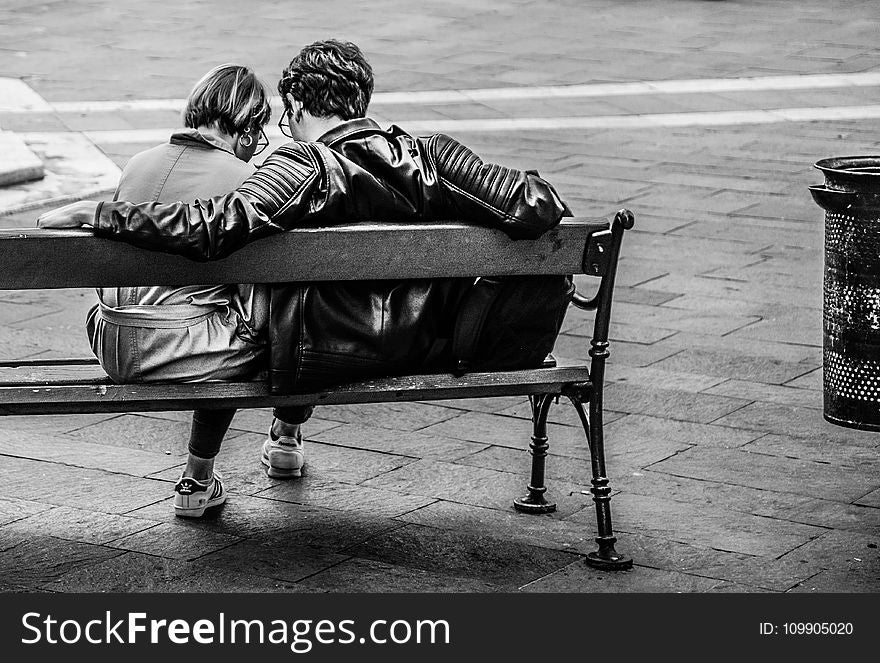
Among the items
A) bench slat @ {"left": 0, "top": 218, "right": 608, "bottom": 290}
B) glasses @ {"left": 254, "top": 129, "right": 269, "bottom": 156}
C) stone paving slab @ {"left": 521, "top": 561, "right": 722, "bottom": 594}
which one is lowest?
stone paving slab @ {"left": 521, "top": 561, "right": 722, "bottom": 594}

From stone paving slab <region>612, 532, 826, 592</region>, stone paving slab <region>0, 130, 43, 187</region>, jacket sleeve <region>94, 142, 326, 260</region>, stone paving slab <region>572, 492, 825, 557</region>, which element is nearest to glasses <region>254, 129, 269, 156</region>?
jacket sleeve <region>94, 142, 326, 260</region>

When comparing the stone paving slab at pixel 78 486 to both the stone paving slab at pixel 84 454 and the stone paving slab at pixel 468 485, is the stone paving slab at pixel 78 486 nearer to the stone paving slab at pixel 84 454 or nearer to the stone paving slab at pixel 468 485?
the stone paving slab at pixel 84 454

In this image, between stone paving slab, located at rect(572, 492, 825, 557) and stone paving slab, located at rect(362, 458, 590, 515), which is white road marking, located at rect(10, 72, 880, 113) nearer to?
stone paving slab, located at rect(362, 458, 590, 515)

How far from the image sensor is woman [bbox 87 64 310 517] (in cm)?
379

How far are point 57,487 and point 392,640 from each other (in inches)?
58.0

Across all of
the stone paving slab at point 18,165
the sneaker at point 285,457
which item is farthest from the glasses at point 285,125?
the stone paving slab at point 18,165

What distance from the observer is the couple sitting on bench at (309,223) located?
3.58 metres

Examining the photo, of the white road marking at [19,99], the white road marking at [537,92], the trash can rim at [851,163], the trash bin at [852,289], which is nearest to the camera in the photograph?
the trash bin at [852,289]

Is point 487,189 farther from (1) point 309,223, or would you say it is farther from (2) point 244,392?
(2) point 244,392

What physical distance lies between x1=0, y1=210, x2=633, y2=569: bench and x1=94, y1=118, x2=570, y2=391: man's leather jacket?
0.18 ft

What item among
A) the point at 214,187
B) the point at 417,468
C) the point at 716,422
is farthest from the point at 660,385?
the point at 214,187

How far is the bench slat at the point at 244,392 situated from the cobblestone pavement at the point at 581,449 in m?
0.41

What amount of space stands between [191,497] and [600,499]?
1.13m

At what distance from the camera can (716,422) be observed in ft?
16.4
